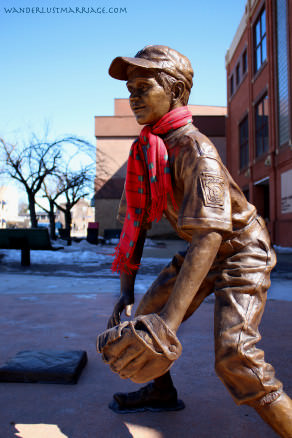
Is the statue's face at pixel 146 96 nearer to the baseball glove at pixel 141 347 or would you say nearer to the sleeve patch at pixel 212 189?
the sleeve patch at pixel 212 189

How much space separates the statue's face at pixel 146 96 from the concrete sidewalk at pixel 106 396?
1574 mm

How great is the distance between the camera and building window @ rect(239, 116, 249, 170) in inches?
873

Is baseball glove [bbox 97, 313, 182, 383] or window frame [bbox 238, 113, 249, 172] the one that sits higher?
window frame [bbox 238, 113, 249, 172]

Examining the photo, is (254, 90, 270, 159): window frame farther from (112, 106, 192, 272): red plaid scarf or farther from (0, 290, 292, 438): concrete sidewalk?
(112, 106, 192, 272): red plaid scarf

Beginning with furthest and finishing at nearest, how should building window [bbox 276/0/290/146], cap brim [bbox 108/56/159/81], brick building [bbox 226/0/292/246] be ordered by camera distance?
brick building [bbox 226/0/292/246] → building window [bbox 276/0/290/146] → cap brim [bbox 108/56/159/81]

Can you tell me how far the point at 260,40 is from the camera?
19.1 m

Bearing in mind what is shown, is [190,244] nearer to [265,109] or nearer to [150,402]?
[150,402]

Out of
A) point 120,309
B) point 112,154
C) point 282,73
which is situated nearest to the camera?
point 120,309

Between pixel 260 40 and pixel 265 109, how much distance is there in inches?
149

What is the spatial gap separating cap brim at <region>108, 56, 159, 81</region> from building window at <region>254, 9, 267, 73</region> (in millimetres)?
19049

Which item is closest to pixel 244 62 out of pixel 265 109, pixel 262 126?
pixel 265 109

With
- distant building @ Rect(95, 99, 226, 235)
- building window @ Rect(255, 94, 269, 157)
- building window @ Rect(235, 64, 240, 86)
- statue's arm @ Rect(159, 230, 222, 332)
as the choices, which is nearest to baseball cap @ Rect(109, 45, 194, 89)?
statue's arm @ Rect(159, 230, 222, 332)

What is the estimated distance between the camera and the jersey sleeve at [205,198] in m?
1.37

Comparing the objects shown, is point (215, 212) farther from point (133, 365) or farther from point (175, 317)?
point (133, 365)
